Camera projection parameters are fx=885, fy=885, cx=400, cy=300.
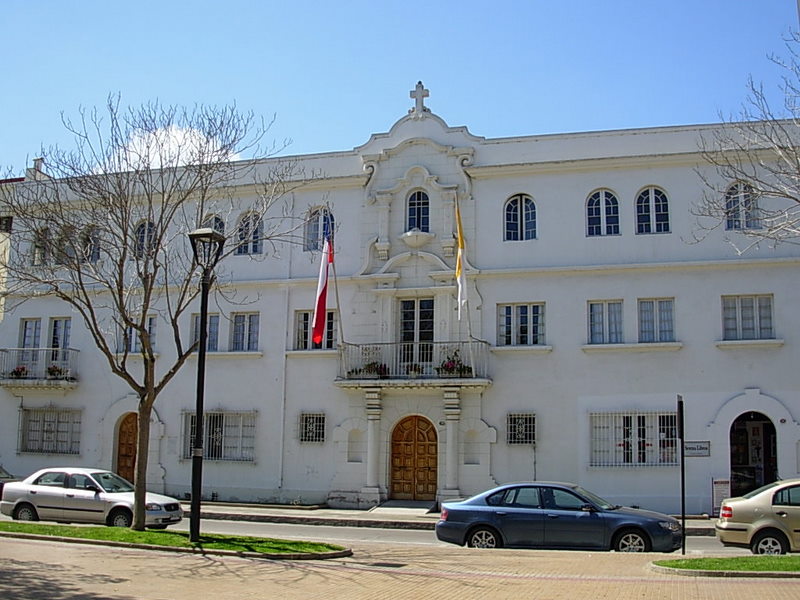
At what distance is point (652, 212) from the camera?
2514 cm

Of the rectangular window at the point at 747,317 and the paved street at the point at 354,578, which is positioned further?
the rectangular window at the point at 747,317

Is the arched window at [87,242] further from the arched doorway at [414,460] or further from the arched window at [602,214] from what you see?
the arched window at [602,214]

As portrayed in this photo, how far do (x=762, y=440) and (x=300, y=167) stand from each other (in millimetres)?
16123

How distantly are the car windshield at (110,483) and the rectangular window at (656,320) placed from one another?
1409cm

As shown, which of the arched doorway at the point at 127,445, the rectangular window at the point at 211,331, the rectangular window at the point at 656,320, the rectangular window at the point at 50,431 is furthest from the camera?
the rectangular window at the point at 50,431

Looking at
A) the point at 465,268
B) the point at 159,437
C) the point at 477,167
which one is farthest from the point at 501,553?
the point at 159,437

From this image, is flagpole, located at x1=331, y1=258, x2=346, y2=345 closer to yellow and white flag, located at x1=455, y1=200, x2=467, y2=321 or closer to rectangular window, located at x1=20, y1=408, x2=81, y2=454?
yellow and white flag, located at x1=455, y1=200, x2=467, y2=321

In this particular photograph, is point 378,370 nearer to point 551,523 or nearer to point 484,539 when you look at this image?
point 484,539

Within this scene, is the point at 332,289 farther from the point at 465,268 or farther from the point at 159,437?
the point at 159,437

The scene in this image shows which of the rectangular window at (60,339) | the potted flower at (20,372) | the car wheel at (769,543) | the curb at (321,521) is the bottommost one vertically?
the curb at (321,521)

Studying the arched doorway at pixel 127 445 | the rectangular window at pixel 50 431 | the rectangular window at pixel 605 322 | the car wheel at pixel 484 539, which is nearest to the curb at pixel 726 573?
the car wheel at pixel 484 539

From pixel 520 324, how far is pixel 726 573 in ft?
46.8

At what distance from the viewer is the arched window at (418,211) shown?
1065 inches

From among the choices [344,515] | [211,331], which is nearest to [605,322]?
[344,515]
